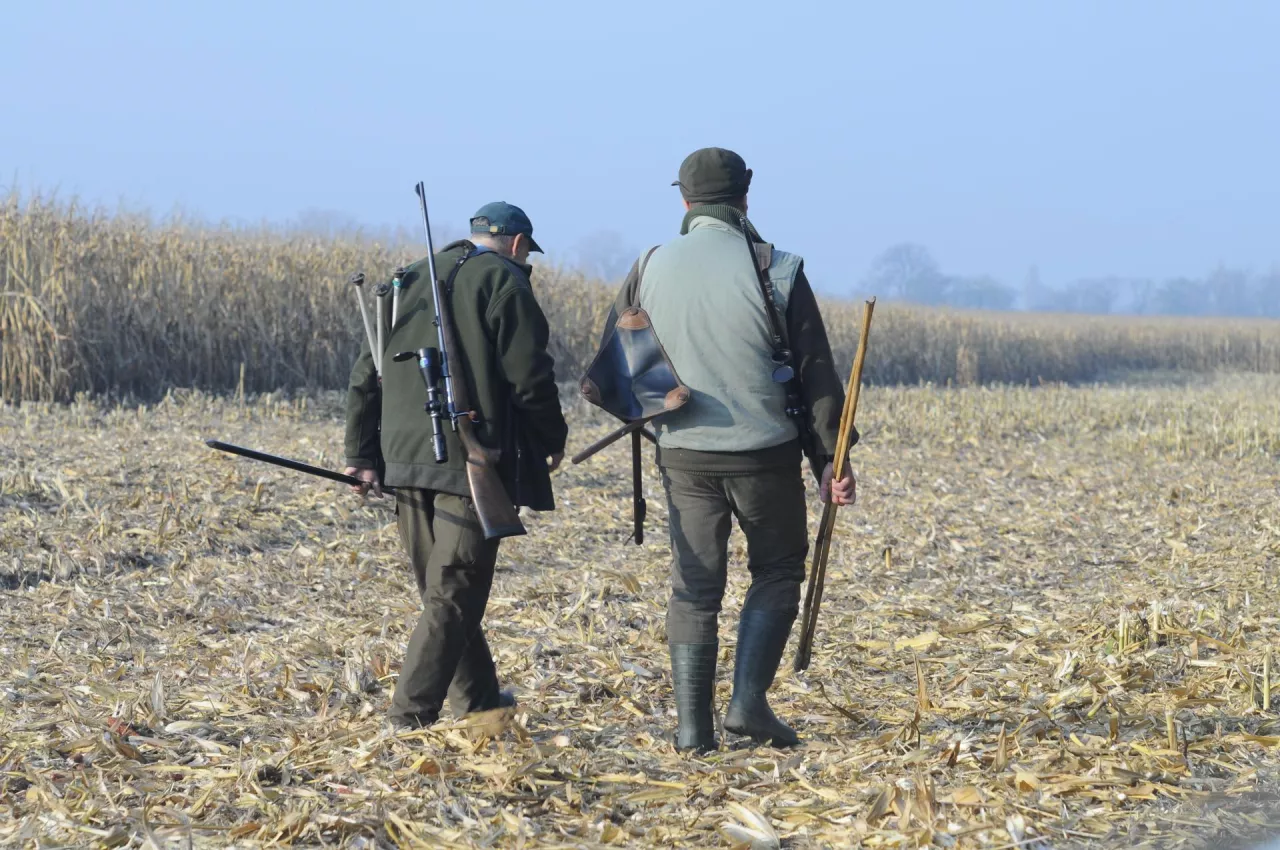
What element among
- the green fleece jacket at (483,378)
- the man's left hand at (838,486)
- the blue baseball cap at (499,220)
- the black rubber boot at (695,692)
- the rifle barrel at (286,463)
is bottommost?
the black rubber boot at (695,692)

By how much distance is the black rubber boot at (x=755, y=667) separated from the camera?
4773 mm

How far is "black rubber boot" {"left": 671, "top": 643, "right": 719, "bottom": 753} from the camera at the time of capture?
4.75m

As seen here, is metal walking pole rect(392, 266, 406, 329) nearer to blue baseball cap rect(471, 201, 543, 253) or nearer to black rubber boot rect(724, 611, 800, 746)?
blue baseball cap rect(471, 201, 543, 253)

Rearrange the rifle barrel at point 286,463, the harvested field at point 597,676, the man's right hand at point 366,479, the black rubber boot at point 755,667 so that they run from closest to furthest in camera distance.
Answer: the harvested field at point 597,676 < the rifle barrel at point 286,463 < the black rubber boot at point 755,667 < the man's right hand at point 366,479

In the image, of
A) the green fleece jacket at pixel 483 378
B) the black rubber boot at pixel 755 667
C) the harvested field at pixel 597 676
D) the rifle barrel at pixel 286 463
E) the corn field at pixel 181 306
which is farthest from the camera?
the corn field at pixel 181 306

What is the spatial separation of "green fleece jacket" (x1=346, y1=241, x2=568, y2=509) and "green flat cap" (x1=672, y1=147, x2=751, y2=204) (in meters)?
0.67

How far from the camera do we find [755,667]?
4773 millimetres

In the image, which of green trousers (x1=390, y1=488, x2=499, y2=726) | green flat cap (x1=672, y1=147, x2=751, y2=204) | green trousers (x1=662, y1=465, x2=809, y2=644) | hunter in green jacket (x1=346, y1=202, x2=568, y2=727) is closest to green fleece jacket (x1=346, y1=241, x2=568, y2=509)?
hunter in green jacket (x1=346, y1=202, x2=568, y2=727)

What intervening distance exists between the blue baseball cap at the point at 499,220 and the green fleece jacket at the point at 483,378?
82 mm

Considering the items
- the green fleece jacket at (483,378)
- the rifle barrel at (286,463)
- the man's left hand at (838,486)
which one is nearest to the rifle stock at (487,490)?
the green fleece jacket at (483,378)

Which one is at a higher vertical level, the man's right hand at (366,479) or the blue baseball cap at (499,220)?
the blue baseball cap at (499,220)

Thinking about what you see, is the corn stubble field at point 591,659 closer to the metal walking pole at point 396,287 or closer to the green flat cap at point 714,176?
the metal walking pole at point 396,287

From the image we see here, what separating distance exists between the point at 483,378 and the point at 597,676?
179 centimetres

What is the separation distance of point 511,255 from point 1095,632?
354 centimetres
